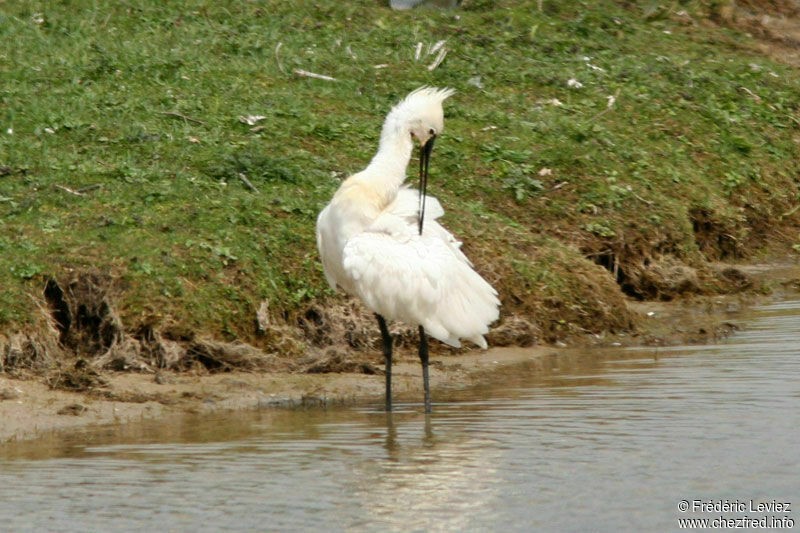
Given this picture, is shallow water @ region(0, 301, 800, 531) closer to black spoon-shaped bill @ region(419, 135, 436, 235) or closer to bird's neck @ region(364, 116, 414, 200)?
black spoon-shaped bill @ region(419, 135, 436, 235)

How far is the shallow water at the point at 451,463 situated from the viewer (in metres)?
5.96

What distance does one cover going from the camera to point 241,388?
8172 mm

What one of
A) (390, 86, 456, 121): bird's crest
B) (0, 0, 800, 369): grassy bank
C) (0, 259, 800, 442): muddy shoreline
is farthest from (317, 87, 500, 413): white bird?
(0, 0, 800, 369): grassy bank

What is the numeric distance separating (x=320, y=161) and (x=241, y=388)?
3.19m

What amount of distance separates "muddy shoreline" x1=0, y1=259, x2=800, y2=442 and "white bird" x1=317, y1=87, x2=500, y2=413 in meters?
0.45

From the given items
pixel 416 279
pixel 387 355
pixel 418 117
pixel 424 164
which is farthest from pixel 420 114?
pixel 387 355

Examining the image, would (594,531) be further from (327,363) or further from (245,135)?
(245,135)

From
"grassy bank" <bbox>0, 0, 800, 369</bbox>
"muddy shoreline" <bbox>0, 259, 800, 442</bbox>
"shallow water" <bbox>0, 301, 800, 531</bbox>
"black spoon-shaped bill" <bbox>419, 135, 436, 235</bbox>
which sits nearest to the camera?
"shallow water" <bbox>0, 301, 800, 531</bbox>

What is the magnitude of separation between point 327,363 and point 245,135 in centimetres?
324

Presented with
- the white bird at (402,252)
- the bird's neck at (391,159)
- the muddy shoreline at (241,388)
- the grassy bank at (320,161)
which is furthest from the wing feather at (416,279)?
the grassy bank at (320,161)

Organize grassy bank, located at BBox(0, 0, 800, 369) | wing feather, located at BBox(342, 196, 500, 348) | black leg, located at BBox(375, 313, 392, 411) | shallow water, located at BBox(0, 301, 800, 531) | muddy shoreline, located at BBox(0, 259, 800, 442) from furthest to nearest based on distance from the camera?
grassy bank, located at BBox(0, 0, 800, 369)
black leg, located at BBox(375, 313, 392, 411)
wing feather, located at BBox(342, 196, 500, 348)
muddy shoreline, located at BBox(0, 259, 800, 442)
shallow water, located at BBox(0, 301, 800, 531)

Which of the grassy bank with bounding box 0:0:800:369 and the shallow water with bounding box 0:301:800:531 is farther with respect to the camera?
the grassy bank with bounding box 0:0:800:369

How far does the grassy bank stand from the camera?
8.70 metres

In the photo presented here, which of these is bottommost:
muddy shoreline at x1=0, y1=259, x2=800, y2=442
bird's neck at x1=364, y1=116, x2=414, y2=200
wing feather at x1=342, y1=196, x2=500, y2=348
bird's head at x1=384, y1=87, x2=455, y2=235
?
muddy shoreline at x1=0, y1=259, x2=800, y2=442
